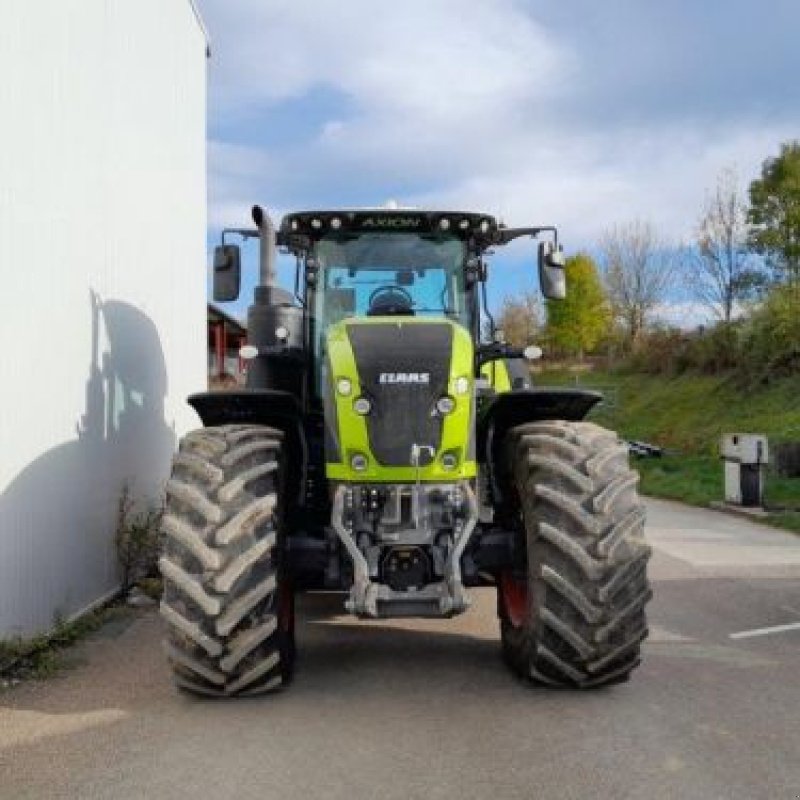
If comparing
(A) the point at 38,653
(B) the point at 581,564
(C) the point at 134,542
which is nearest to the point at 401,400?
(B) the point at 581,564

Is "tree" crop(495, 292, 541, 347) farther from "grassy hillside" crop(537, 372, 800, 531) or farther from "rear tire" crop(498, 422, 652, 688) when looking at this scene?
"rear tire" crop(498, 422, 652, 688)

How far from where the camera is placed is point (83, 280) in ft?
25.6

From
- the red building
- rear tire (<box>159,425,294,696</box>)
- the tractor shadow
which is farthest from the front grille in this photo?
the red building

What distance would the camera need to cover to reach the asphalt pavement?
445 centimetres

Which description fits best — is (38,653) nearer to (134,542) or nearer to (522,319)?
(134,542)

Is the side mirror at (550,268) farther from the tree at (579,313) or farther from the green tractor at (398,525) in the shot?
the tree at (579,313)

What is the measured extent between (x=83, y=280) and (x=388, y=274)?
2.32 m

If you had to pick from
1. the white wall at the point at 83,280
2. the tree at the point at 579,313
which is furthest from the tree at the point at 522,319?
the white wall at the point at 83,280

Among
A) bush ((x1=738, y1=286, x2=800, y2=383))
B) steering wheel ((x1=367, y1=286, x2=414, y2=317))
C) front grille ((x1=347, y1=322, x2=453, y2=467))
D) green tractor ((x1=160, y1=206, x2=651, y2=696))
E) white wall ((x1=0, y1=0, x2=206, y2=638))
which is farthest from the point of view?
bush ((x1=738, y1=286, x2=800, y2=383))

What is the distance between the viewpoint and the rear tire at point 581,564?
5.50 meters

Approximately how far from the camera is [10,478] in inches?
251

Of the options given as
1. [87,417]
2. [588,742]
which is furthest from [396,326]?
[87,417]

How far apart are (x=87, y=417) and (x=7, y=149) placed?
227cm

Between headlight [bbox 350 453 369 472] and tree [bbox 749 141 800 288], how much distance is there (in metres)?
27.8
